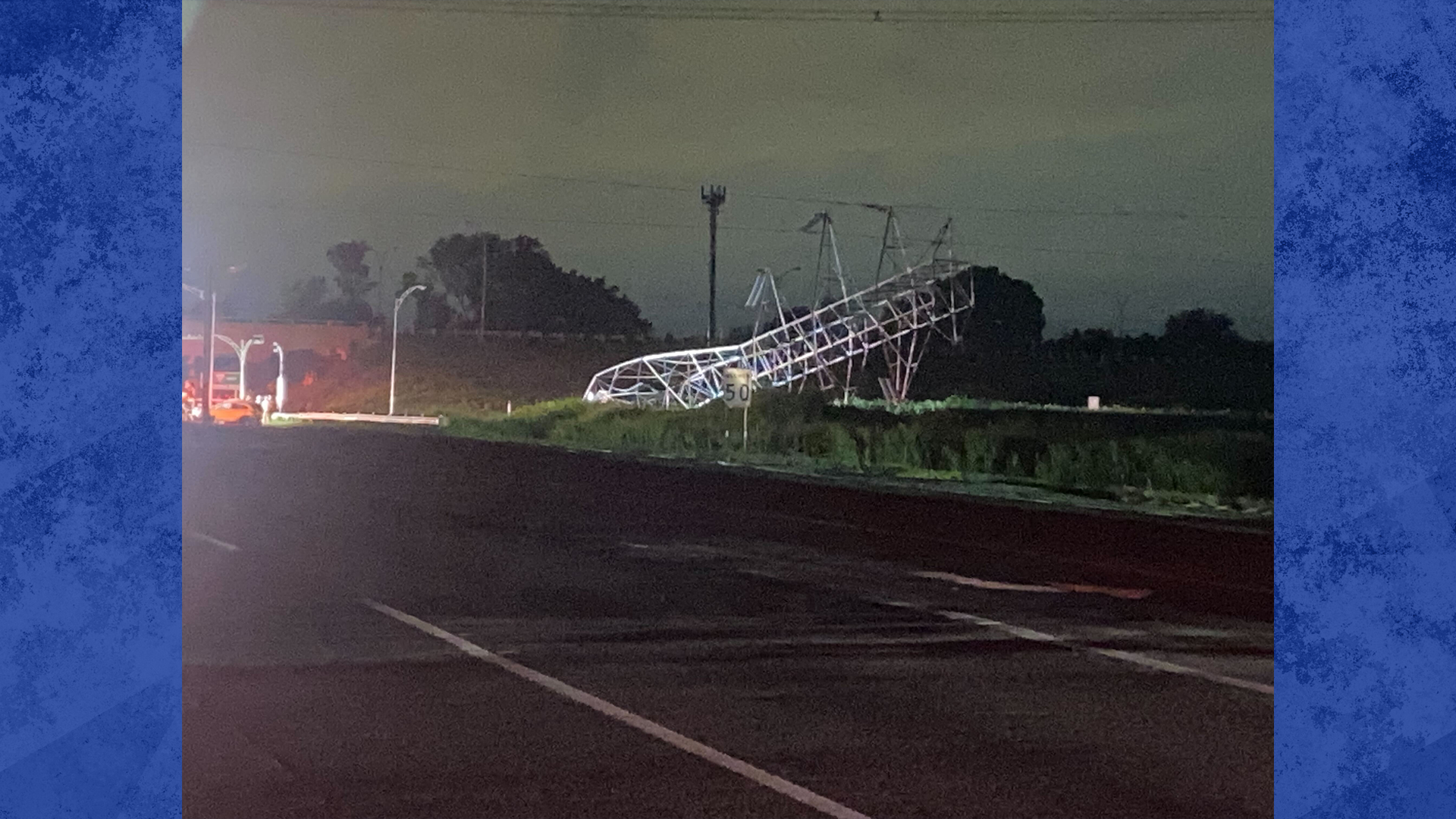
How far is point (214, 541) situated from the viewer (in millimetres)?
19125

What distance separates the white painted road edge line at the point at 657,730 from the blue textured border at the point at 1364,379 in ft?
6.40

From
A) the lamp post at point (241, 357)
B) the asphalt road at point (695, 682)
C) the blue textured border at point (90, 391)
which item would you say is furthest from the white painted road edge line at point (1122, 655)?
the lamp post at point (241, 357)

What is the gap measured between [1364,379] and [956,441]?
29.8 m

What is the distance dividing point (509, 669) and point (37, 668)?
13.5 feet

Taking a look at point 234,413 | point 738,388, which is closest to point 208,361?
point 234,413

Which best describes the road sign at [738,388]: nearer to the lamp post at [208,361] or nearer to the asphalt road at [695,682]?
the asphalt road at [695,682]

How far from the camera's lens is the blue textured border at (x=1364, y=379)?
7309 mm

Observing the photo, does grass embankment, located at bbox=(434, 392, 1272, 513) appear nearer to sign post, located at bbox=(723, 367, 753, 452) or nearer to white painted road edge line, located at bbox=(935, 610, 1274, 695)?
sign post, located at bbox=(723, 367, 753, 452)

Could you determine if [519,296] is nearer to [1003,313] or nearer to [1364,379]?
[1003,313]

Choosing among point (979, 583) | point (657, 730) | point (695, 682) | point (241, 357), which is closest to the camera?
point (657, 730)

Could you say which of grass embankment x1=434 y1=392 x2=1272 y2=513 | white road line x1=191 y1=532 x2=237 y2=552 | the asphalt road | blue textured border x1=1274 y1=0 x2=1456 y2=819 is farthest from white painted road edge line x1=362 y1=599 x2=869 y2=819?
grass embankment x1=434 y1=392 x2=1272 y2=513

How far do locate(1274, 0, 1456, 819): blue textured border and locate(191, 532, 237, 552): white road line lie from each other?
13.1 m

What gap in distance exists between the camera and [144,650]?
6941mm

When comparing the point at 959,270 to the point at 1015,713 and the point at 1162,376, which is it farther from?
the point at 1015,713
